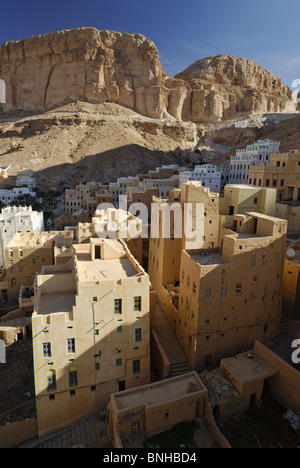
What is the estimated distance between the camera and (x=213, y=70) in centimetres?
12694

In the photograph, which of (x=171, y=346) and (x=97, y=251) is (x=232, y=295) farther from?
(x=97, y=251)

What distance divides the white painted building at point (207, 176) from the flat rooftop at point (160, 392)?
39.6 meters

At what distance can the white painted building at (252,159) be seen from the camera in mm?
53688

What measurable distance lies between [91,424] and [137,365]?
3893mm

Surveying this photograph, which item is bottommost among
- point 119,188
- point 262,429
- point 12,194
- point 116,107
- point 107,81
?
point 262,429

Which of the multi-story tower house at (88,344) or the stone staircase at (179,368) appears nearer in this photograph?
the multi-story tower house at (88,344)

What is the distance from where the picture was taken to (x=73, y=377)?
17.1 metres

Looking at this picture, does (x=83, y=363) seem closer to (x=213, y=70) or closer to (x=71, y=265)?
(x=71, y=265)

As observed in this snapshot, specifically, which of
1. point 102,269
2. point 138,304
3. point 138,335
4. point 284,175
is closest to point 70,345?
point 138,335

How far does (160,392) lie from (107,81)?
113 metres

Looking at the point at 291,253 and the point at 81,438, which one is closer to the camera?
the point at 81,438

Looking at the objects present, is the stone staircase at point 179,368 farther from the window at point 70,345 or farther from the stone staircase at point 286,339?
the window at point 70,345
